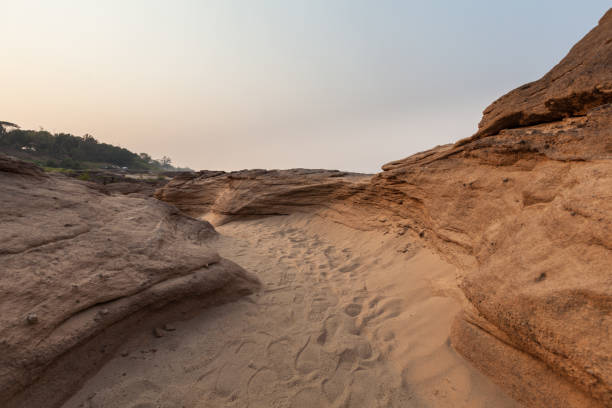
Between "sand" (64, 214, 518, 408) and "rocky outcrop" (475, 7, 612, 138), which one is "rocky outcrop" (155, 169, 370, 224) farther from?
"sand" (64, 214, 518, 408)

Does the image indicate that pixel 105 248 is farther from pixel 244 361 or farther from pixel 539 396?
pixel 539 396

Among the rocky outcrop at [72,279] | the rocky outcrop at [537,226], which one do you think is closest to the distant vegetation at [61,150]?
the rocky outcrop at [72,279]

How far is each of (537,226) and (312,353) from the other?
8.48ft

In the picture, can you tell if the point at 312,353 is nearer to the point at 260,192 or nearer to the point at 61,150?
the point at 260,192

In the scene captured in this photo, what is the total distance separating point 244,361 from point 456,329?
7.12 feet

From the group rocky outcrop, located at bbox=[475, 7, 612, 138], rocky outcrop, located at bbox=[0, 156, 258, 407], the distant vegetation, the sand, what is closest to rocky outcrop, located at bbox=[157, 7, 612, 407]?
rocky outcrop, located at bbox=[475, 7, 612, 138]

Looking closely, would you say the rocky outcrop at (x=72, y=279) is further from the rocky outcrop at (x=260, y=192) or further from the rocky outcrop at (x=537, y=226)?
the rocky outcrop at (x=260, y=192)

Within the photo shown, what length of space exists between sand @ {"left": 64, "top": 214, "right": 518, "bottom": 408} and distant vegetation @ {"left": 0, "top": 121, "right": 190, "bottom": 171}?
39214 mm

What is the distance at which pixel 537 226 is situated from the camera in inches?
91.3

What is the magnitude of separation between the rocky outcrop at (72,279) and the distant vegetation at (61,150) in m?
37.0

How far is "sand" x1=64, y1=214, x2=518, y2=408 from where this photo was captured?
193cm

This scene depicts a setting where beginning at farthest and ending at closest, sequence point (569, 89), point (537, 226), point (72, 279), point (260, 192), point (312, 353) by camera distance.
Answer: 1. point (260, 192)
2. point (569, 89)
3. point (312, 353)
4. point (537, 226)
5. point (72, 279)

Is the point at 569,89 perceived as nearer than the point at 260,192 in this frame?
Yes

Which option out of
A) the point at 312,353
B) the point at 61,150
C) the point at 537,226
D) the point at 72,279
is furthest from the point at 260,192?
the point at 61,150
